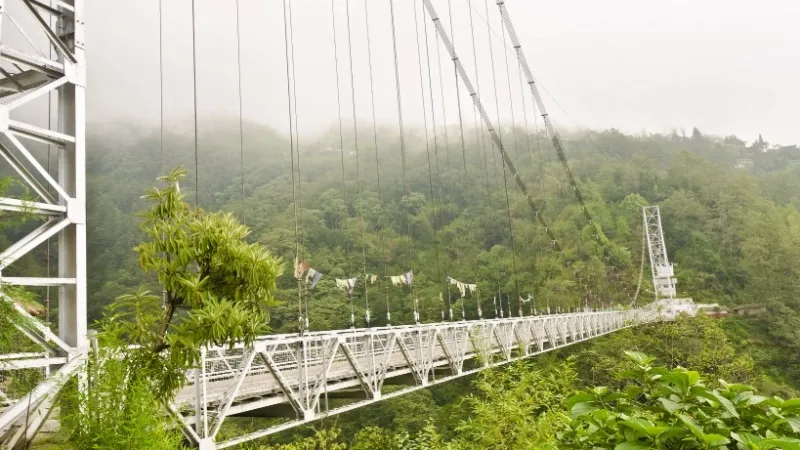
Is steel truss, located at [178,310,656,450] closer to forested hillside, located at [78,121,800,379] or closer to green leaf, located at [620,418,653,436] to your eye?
green leaf, located at [620,418,653,436]

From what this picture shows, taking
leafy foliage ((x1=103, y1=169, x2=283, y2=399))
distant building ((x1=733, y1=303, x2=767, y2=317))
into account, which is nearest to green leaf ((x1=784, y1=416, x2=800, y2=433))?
leafy foliage ((x1=103, y1=169, x2=283, y2=399))

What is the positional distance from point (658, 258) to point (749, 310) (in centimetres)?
729

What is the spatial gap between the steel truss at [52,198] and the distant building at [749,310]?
38.8m

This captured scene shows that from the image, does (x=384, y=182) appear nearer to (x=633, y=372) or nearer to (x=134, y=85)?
(x=134, y=85)

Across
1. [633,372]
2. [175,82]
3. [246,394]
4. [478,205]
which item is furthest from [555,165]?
[633,372]

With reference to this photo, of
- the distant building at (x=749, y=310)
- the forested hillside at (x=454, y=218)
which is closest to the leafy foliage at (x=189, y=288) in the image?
the forested hillside at (x=454, y=218)

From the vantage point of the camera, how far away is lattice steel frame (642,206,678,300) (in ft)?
126

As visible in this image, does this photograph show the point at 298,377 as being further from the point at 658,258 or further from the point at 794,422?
the point at 658,258

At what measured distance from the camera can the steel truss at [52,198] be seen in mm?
3166

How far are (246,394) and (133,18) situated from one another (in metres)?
34.7

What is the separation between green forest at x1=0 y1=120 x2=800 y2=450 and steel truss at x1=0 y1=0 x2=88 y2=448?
28cm

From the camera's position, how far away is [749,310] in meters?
36.8

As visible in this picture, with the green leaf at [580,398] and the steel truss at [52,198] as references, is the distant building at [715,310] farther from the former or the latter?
the green leaf at [580,398]

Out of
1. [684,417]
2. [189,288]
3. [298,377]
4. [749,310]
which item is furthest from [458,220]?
[684,417]
